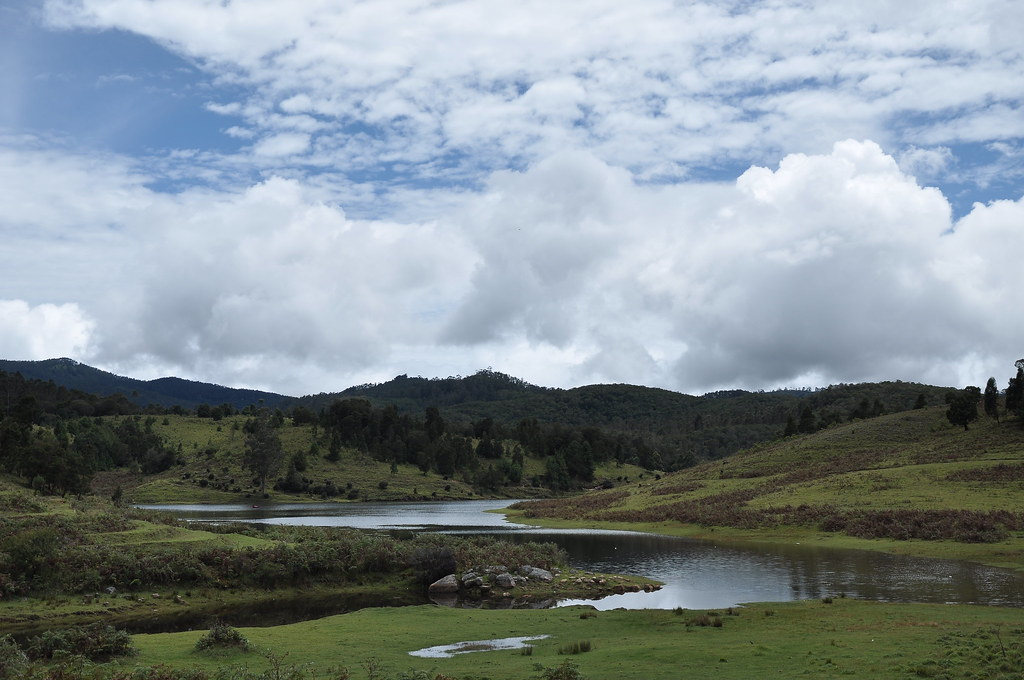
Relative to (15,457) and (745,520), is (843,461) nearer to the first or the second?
(745,520)

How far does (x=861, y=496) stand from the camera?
83.2 m

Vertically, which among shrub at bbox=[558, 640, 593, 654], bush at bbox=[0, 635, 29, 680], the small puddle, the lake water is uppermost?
bush at bbox=[0, 635, 29, 680]

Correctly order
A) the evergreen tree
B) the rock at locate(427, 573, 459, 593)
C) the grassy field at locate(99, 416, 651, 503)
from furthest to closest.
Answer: the grassy field at locate(99, 416, 651, 503) < the evergreen tree < the rock at locate(427, 573, 459, 593)

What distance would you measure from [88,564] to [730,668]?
1365 inches

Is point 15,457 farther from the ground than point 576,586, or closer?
farther from the ground

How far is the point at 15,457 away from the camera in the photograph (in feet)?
261

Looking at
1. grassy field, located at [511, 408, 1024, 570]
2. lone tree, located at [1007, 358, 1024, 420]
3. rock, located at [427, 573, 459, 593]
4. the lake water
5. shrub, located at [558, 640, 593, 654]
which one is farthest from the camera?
lone tree, located at [1007, 358, 1024, 420]

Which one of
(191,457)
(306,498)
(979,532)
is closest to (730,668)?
(979,532)

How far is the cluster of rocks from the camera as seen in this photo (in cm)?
4756

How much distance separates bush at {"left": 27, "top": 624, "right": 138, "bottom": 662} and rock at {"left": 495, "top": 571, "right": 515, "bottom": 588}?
2427cm

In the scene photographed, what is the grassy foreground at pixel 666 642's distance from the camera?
22375 mm

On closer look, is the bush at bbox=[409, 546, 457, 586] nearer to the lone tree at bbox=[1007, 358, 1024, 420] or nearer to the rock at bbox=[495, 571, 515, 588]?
the rock at bbox=[495, 571, 515, 588]

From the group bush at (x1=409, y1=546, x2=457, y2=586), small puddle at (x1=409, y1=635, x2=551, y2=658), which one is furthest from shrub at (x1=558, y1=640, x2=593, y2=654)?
bush at (x1=409, y1=546, x2=457, y2=586)

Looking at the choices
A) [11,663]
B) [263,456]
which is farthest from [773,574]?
[263,456]
